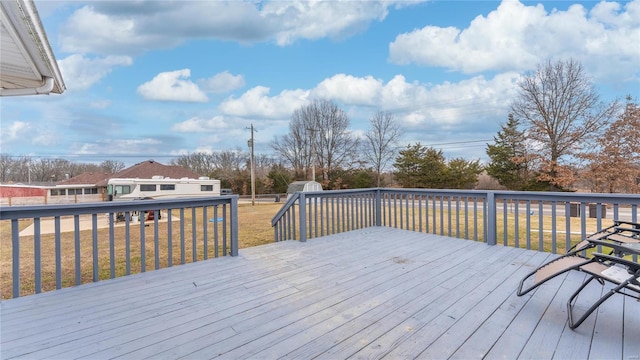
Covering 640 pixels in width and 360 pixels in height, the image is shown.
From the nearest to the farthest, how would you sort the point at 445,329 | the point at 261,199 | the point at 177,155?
the point at 445,329 < the point at 261,199 < the point at 177,155

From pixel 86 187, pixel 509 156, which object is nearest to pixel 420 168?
pixel 509 156

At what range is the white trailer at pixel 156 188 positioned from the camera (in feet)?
63.7

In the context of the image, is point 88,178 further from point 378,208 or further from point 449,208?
point 449,208

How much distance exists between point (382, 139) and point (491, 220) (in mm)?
22344

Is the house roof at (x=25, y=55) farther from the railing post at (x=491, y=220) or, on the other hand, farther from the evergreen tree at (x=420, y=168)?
the evergreen tree at (x=420, y=168)

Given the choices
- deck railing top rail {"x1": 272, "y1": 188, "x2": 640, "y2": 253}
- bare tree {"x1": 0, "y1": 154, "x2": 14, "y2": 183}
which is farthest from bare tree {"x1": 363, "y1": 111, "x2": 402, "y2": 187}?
bare tree {"x1": 0, "y1": 154, "x2": 14, "y2": 183}

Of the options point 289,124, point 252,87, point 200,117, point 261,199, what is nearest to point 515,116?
point 252,87

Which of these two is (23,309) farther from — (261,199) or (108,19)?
(261,199)

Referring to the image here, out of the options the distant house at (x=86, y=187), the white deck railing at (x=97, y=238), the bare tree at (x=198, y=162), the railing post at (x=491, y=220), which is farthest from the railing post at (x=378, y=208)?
the bare tree at (x=198, y=162)

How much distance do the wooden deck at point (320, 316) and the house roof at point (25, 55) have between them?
2.01 metres

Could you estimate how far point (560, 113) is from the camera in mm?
15781

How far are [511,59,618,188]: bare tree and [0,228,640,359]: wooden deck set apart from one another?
1615cm

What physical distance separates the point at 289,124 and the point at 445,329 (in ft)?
93.1

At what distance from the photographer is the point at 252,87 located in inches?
783
